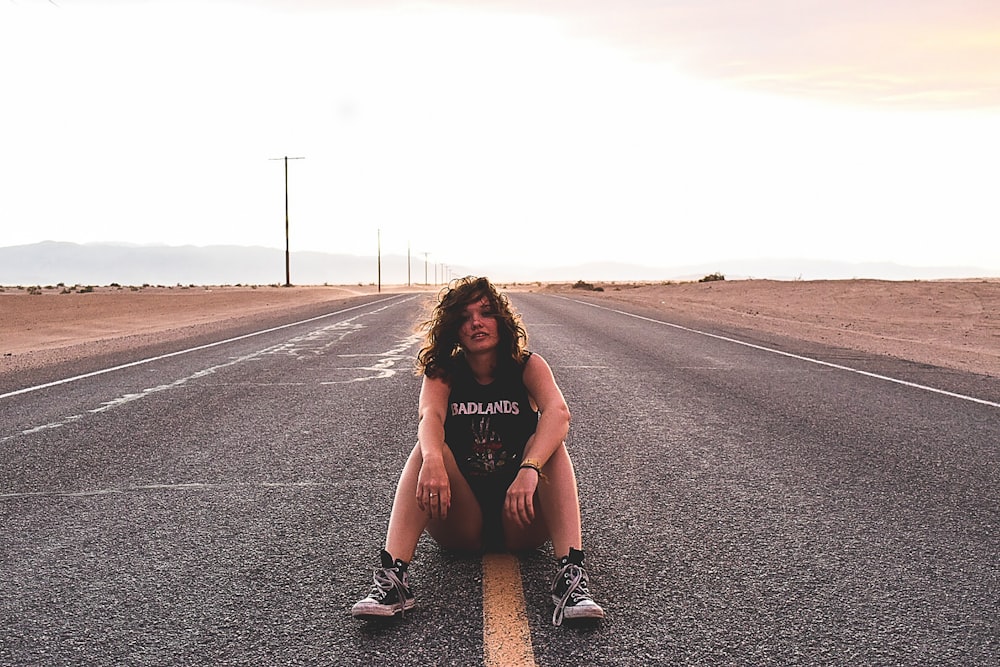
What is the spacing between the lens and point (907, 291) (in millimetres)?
35562

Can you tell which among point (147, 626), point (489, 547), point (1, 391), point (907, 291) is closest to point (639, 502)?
point (489, 547)

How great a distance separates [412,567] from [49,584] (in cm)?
158

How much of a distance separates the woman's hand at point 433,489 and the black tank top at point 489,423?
0.43 metres

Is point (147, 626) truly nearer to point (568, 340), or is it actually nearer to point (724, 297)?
point (568, 340)

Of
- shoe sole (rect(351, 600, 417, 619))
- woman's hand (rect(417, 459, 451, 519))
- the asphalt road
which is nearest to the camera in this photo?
the asphalt road

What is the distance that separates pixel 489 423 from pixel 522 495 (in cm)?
52

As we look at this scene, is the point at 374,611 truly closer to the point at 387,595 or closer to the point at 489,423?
the point at 387,595

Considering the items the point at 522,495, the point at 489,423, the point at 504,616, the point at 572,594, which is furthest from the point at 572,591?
the point at 489,423

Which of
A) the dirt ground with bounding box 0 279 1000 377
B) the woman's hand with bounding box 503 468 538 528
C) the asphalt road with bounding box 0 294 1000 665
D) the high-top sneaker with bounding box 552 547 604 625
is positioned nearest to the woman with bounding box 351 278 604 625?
the woman's hand with bounding box 503 468 538 528

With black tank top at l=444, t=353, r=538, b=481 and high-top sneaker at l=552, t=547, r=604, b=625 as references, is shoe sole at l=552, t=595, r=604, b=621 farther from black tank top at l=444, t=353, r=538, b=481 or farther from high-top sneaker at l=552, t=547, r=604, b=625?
black tank top at l=444, t=353, r=538, b=481

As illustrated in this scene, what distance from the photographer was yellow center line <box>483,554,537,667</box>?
300 cm

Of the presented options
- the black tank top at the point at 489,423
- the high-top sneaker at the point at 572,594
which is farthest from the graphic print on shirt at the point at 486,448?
the high-top sneaker at the point at 572,594

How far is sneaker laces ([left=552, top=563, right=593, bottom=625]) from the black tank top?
672mm

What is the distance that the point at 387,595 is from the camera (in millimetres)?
3301
